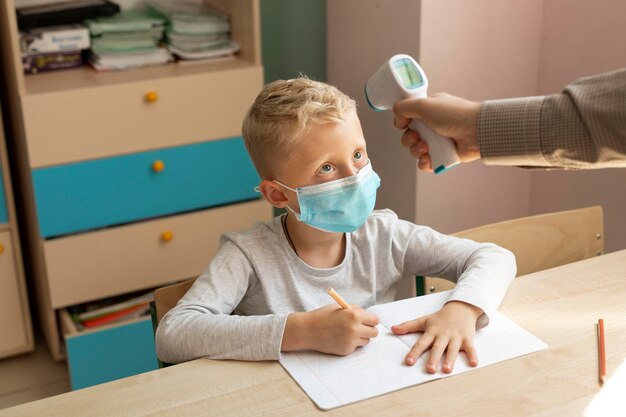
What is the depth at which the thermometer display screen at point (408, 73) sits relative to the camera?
5.24 feet

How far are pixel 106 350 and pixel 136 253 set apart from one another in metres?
0.31

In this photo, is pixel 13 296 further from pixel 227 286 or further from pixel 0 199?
pixel 227 286

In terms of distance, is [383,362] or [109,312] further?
[109,312]

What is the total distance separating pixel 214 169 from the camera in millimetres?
2742

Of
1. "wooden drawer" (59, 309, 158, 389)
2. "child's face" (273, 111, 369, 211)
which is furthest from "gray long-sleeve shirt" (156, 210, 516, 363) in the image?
"wooden drawer" (59, 309, 158, 389)

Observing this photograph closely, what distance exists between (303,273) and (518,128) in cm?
49

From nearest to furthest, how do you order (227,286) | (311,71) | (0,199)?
(227,286) < (0,199) < (311,71)

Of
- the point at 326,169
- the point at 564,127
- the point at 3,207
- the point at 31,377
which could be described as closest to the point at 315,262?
the point at 326,169

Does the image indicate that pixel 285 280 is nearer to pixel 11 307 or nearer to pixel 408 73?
pixel 408 73

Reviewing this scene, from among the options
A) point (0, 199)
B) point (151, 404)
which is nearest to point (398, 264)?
point (151, 404)

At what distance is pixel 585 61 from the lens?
8.41ft

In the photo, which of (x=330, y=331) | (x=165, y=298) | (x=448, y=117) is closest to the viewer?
(x=330, y=331)

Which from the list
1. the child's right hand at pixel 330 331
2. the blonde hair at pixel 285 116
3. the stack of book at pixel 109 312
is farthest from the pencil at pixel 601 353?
the stack of book at pixel 109 312

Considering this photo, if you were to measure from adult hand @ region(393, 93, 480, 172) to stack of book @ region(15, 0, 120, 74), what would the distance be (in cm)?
139
